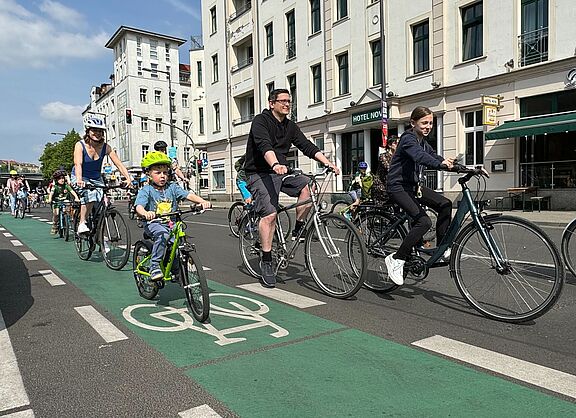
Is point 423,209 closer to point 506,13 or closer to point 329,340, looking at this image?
point 329,340

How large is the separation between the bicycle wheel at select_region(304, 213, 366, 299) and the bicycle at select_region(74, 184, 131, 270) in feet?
9.58

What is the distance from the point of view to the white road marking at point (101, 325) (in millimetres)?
3718

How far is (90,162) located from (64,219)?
4172mm

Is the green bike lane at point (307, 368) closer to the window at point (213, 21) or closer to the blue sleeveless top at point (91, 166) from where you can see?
the blue sleeveless top at point (91, 166)

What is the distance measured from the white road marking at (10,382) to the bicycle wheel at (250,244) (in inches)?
112

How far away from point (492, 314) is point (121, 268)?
4823 mm

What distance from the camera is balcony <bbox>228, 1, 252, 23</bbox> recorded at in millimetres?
32469

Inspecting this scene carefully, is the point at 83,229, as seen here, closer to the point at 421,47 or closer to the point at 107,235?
the point at 107,235

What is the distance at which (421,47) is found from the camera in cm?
2055

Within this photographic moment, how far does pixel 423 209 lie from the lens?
465 centimetres

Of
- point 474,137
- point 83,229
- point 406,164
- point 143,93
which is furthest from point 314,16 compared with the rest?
point 143,93

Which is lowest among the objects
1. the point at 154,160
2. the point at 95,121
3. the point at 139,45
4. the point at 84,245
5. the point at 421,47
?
the point at 84,245

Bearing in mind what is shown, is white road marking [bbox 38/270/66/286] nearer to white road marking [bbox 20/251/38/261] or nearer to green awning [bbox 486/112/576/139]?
white road marking [bbox 20/251/38/261]

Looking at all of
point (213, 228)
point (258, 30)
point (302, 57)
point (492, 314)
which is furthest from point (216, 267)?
point (258, 30)
